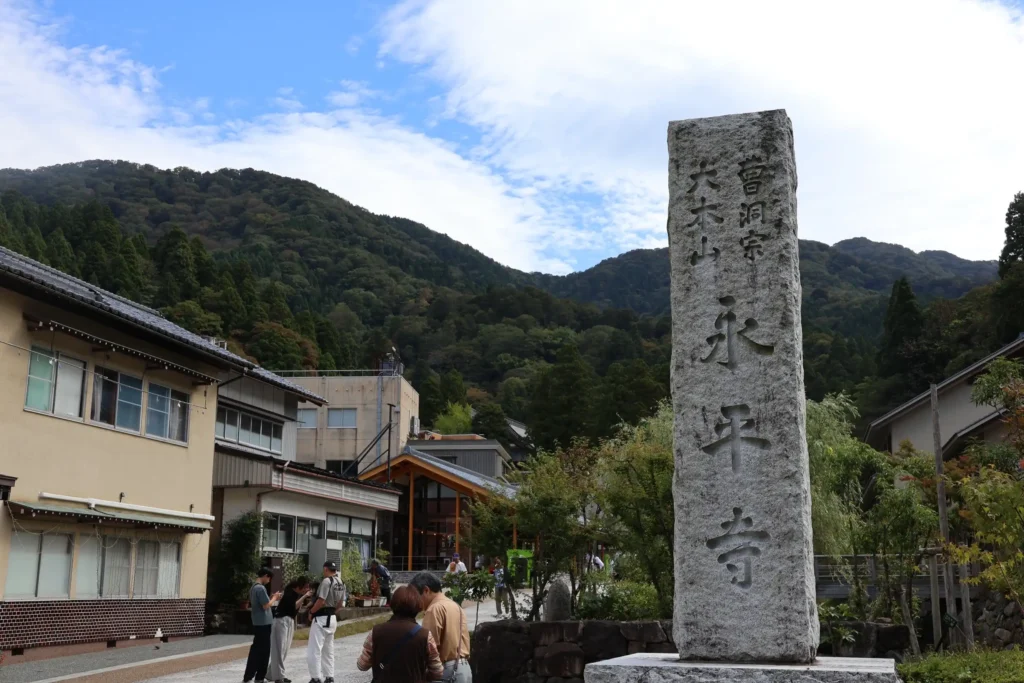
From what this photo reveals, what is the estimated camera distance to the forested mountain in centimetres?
5803

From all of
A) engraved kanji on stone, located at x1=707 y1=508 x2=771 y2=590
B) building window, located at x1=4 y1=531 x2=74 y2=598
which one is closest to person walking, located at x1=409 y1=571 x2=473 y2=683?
engraved kanji on stone, located at x1=707 y1=508 x2=771 y2=590

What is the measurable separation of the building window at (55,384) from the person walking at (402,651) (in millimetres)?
13292

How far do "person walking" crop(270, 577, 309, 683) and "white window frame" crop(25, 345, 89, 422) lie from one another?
674cm

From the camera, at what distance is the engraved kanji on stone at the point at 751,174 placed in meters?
6.66

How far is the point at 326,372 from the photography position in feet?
192

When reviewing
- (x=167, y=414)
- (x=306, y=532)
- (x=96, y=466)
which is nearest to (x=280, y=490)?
(x=306, y=532)

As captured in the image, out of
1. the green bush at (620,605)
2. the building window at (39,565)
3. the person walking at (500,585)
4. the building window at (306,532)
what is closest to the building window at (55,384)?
the building window at (39,565)

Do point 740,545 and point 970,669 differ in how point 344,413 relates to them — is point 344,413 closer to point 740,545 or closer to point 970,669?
point 970,669

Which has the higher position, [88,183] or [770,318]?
[88,183]

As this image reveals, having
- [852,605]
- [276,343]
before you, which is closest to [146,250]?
[276,343]

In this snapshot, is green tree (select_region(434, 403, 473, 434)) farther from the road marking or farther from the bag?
the bag

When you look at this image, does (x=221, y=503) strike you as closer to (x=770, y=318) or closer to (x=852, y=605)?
(x=852, y=605)

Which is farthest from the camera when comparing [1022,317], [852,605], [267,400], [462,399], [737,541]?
[462,399]

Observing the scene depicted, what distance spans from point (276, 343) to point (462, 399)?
22959mm
